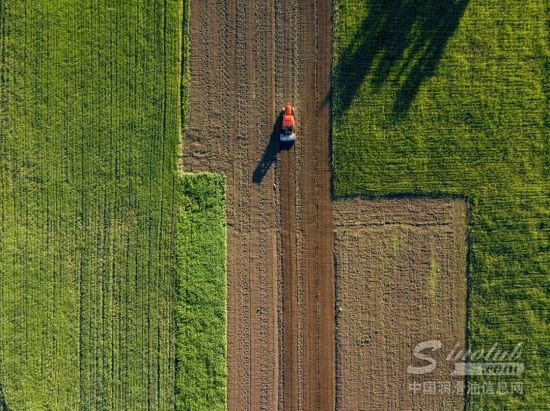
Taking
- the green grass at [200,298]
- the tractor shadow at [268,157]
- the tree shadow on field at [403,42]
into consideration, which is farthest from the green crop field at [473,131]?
the green grass at [200,298]

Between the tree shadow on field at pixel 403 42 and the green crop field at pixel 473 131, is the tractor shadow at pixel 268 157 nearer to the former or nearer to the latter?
the green crop field at pixel 473 131

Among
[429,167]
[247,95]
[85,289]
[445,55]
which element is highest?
[445,55]

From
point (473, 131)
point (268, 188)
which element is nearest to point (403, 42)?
point (473, 131)

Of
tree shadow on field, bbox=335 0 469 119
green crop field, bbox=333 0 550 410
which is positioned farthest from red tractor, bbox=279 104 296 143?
tree shadow on field, bbox=335 0 469 119

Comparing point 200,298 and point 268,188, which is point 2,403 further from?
point 268,188

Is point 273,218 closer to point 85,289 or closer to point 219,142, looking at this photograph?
point 219,142

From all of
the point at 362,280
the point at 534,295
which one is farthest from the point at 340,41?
the point at 534,295
